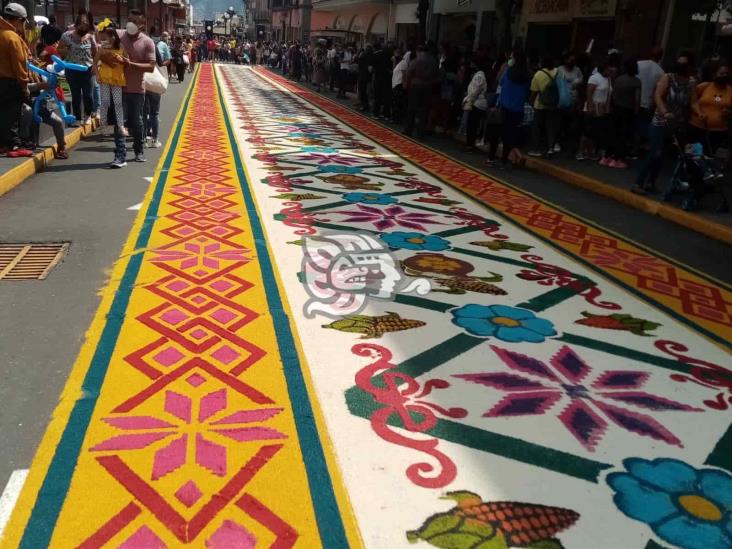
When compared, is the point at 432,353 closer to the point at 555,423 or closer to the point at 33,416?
the point at 555,423

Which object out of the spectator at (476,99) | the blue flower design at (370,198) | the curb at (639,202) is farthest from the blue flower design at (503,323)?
the spectator at (476,99)

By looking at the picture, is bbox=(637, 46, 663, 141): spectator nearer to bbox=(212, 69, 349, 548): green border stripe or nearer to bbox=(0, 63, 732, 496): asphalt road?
bbox=(0, 63, 732, 496): asphalt road

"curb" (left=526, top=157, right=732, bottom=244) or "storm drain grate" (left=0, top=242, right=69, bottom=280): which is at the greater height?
"curb" (left=526, top=157, right=732, bottom=244)

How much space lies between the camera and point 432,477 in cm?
235

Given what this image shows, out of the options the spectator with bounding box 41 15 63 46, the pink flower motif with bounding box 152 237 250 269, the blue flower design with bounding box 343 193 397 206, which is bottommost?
the pink flower motif with bounding box 152 237 250 269

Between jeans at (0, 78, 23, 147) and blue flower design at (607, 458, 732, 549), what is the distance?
693 centimetres

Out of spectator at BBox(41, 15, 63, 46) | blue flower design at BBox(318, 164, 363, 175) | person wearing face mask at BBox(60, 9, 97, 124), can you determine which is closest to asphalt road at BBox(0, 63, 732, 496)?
person wearing face mask at BBox(60, 9, 97, 124)

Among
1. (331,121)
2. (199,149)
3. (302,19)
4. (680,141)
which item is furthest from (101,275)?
(302,19)

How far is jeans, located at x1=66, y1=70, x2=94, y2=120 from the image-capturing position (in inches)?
369

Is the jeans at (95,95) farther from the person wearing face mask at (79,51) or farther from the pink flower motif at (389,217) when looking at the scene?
the pink flower motif at (389,217)

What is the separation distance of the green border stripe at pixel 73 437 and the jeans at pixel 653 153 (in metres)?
5.73

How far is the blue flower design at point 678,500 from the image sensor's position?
216cm

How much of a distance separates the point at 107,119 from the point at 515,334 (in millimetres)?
8507

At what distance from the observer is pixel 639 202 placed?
7.41 metres
